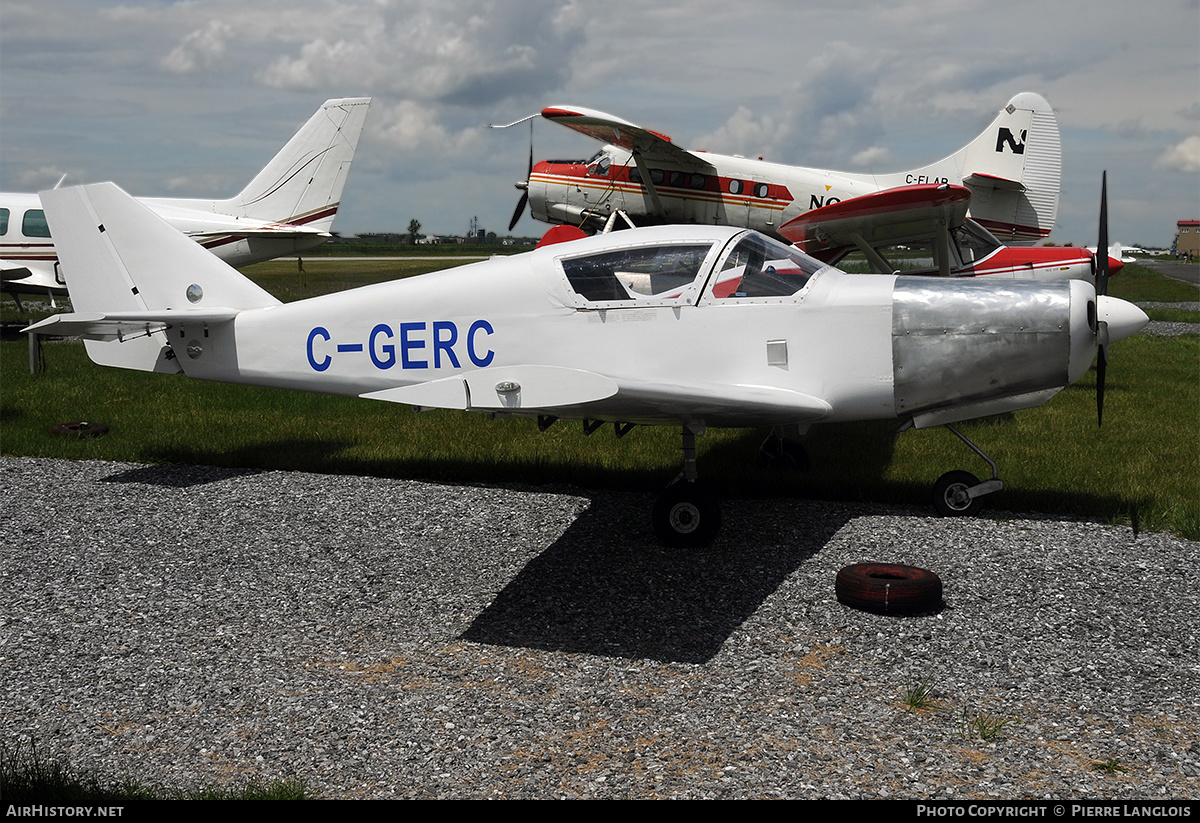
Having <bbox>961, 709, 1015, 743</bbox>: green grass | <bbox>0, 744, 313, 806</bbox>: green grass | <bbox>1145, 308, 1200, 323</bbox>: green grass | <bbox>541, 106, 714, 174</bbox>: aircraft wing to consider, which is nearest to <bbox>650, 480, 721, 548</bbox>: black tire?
<bbox>961, 709, 1015, 743</bbox>: green grass

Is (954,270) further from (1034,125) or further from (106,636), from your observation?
(106,636)

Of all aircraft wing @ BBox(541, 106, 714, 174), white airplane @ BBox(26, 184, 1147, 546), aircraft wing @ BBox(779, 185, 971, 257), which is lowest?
white airplane @ BBox(26, 184, 1147, 546)

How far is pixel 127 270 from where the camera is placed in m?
8.77

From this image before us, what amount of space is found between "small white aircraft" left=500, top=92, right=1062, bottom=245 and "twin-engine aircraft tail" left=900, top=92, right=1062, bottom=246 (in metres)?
0.02

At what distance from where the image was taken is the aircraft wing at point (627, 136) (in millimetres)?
14477

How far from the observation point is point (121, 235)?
8.74 meters

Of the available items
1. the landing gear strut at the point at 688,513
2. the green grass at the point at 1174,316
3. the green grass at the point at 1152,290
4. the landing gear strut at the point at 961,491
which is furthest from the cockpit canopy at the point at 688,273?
the green grass at the point at 1152,290

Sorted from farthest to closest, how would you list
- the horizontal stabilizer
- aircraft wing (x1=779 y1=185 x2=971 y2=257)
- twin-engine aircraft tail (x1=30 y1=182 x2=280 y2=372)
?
the horizontal stabilizer
aircraft wing (x1=779 y1=185 x2=971 y2=257)
twin-engine aircraft tail (x1=30 y1=182 x2=280 y2=372)

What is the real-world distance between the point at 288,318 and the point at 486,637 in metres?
3.78

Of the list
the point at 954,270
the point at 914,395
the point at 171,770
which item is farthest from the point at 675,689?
the point at 954,270

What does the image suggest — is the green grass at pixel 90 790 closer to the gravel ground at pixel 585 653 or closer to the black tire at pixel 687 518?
the gravel ground at pixel 585 653

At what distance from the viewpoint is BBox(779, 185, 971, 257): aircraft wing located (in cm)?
1148

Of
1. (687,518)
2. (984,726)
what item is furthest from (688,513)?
(984,726)

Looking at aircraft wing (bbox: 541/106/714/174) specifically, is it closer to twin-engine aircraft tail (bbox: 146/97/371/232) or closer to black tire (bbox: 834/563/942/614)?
twin-engine aircraft tail (bbox: 146/97/371/232)
